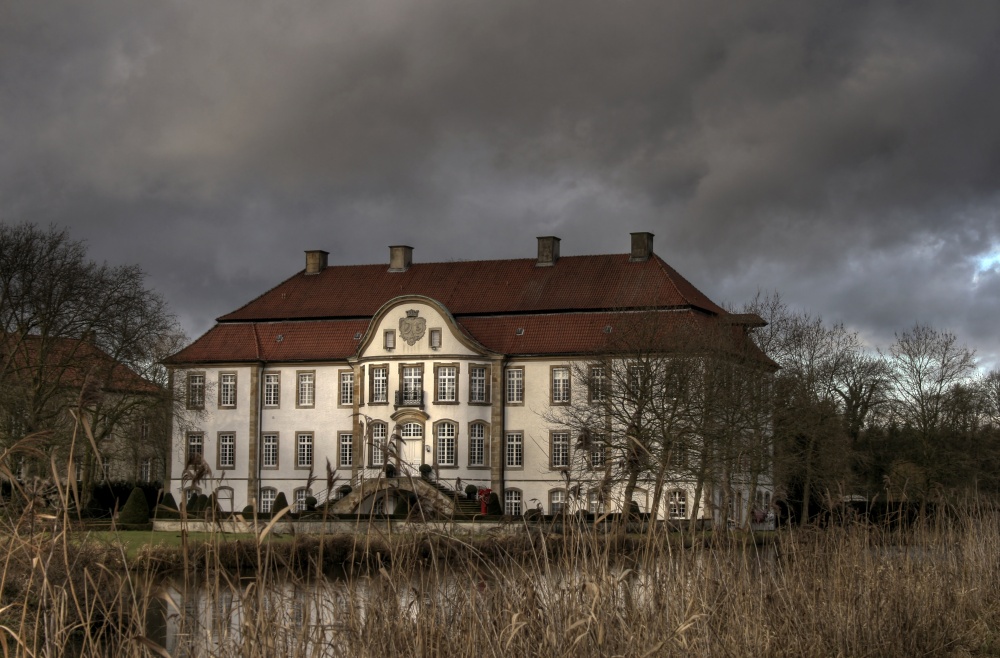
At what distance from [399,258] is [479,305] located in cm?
508

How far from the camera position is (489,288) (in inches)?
1848

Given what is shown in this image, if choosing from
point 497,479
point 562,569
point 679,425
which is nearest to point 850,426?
point 497,479

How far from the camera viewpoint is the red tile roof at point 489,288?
1756 inches

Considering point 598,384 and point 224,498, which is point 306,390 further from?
point 598,384

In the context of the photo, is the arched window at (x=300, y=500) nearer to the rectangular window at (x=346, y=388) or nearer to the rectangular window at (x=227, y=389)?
the rectangular window at (x=346, y=388)

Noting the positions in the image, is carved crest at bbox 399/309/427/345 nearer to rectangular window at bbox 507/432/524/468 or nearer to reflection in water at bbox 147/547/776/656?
rectangular window at bbox 507/432/524/468

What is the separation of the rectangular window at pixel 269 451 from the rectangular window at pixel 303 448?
2.72 feet

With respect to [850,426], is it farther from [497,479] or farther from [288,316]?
[288,316]

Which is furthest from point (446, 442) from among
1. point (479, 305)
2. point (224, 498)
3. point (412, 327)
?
point (224, 498)

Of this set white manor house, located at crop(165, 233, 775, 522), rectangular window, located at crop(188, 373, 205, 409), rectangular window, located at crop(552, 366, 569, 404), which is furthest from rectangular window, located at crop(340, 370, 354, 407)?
rectangular window, located at crop(552, 366, 569, 404)

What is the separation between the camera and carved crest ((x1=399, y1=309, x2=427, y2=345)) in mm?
44281

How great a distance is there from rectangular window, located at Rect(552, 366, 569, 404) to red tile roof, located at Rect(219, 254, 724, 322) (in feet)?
7.15

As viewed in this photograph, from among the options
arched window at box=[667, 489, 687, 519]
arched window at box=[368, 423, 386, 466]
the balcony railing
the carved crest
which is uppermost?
the carved crest

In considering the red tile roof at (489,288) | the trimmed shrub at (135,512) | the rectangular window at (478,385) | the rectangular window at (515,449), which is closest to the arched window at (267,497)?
the red tile roof at (489,288)
